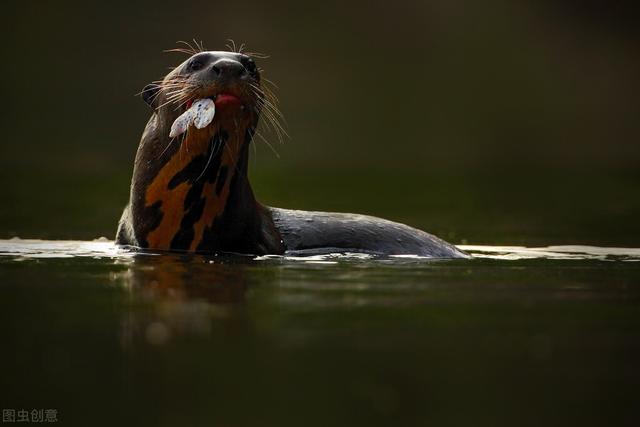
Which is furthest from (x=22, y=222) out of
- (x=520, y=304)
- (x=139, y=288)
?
(x=520, y=304)

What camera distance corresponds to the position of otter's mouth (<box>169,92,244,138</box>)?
11.0 meters

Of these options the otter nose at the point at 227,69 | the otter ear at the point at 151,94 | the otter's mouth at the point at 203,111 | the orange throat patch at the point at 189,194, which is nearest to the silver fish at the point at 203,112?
the otter's mouth at the point at 203,111

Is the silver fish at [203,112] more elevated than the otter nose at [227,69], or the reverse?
the otter nose at [227,69]

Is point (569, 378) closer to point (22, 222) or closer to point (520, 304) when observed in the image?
point (520, 304)

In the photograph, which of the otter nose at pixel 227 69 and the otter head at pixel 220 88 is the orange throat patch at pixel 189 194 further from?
the otter nose at pixel 227 69

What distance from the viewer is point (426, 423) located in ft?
17.2

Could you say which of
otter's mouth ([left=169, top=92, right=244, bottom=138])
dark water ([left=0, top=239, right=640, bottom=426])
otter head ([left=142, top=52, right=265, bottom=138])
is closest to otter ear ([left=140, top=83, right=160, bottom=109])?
otter head ([left=142, top=52, right=265, bottom=138])

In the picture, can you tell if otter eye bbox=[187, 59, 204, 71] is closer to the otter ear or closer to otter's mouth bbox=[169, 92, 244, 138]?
otter's mouth bbox=[169, 92, 244, 138]

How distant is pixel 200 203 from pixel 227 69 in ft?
4.05

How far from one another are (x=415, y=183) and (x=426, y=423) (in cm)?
2200

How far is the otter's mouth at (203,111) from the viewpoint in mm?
10992

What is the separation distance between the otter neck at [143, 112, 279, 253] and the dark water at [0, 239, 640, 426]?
111 cm

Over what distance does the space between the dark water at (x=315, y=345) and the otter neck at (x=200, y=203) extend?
111 cm

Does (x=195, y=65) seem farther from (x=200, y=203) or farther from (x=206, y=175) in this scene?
(x=200, y=203)
